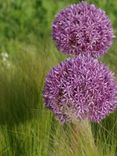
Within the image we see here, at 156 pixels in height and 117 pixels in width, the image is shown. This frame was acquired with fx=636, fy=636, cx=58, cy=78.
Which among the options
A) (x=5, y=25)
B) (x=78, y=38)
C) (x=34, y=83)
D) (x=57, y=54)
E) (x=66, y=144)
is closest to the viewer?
(x=66, y=144)

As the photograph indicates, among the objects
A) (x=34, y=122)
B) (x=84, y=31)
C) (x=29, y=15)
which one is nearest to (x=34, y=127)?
(x=34, y=122)

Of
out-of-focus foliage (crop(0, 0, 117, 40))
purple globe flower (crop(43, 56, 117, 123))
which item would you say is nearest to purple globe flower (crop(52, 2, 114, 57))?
purple globe flower (crop(43, 56, 117, 123))

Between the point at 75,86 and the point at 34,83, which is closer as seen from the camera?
the point at 75,86

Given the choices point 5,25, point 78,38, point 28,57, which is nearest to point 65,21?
point 78,38

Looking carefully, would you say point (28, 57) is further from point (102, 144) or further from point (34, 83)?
point (102, 144)

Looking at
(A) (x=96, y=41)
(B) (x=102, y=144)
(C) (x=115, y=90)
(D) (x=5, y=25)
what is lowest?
(B) (x=102, y=144)

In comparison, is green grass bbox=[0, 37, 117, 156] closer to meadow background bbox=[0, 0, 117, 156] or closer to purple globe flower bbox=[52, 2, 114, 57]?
meadow background bbox=[0, 0, 117, 156]
